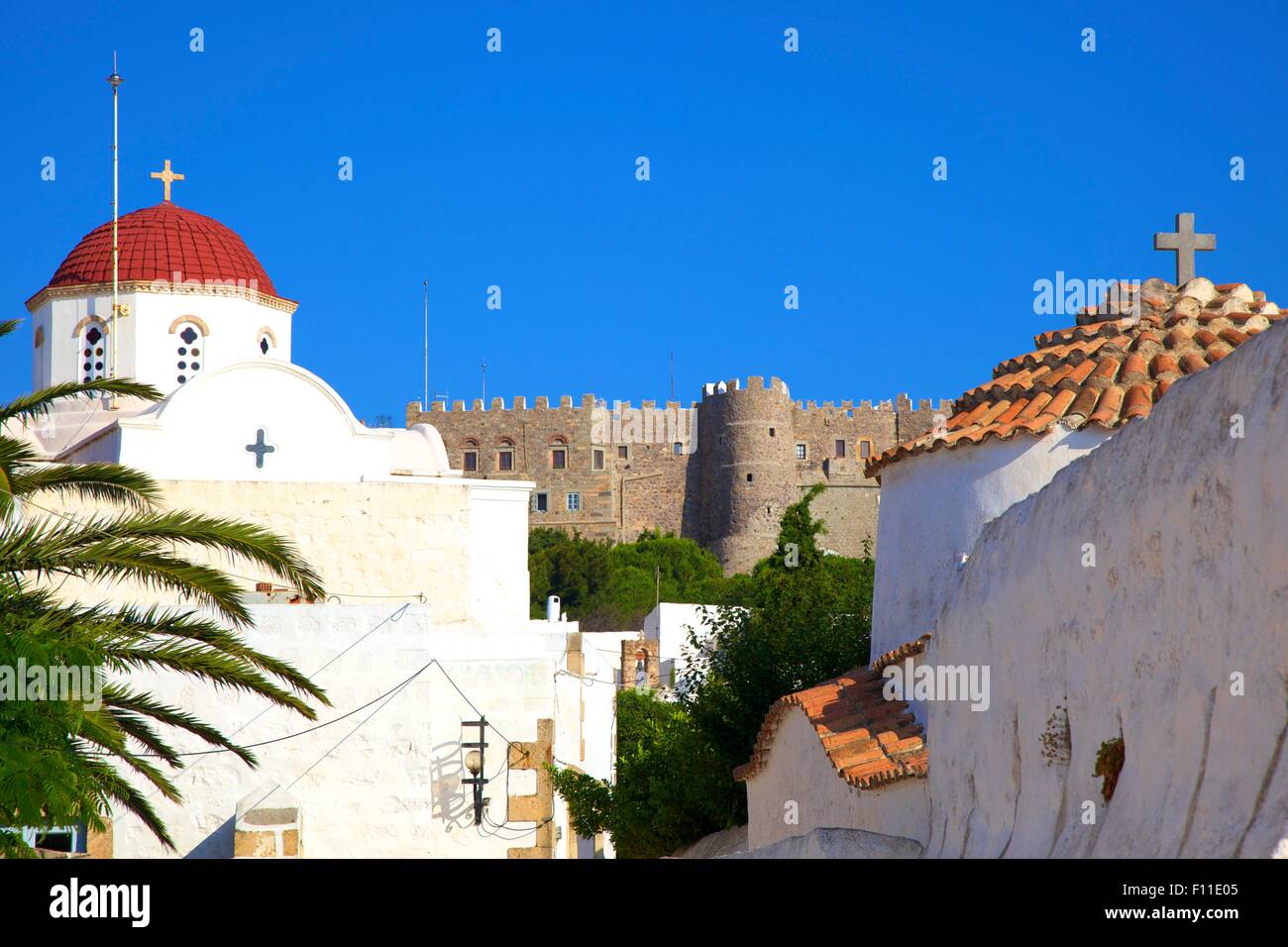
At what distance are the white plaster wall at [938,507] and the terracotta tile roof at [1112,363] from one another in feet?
0.39

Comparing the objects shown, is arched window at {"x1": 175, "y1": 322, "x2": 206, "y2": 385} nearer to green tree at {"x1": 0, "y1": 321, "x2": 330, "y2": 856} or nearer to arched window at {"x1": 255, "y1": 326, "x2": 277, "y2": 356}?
arched window at {"x1": 255, "y1": 326, "x2": 277, "y2": 356}

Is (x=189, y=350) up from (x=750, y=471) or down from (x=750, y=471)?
down

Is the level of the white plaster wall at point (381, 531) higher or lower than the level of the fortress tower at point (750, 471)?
lower

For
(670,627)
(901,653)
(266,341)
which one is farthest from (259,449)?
(670,627)

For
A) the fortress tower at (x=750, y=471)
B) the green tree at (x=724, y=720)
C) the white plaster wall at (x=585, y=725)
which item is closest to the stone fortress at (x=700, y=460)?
the fortress tower at (x=750, y=471)

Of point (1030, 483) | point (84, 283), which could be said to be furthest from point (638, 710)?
point (1030, 483)

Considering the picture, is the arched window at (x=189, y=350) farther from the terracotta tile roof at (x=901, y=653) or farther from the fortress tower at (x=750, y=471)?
the fortress tower at (x=750, y=471)

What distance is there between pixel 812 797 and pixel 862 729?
1022 millimetres

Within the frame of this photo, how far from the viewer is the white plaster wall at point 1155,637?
4.98m

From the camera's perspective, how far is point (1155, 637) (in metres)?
5.83

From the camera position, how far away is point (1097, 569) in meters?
6.46

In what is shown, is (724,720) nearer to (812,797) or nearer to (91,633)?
(812,797)
